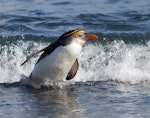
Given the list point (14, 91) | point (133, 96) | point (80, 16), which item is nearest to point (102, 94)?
point (133, 96)

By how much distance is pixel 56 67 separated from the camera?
34.3 feet

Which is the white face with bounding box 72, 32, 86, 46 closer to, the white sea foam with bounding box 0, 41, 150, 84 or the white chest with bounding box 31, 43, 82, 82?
the white chest with bounding box 31, 43, 82, 82

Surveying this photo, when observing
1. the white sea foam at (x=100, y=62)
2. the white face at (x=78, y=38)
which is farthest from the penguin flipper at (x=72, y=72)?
the white face at (x=78, y=38)

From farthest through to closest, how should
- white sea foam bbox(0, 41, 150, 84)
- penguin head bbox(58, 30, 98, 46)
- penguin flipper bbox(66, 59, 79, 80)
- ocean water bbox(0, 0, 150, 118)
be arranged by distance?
white sea foam bbox(0, 41, 150, 84) → penguin flipper bbox(66, 59, 79, 80) → penguin head bbox(58, 30, 98, 46) → ocean water bbox(0, 0, 150, 118)

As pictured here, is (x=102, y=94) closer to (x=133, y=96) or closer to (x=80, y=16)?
(x=133, y=96)

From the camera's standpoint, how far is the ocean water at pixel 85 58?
907 centimetres

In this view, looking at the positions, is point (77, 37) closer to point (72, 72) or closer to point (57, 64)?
point (57, 64)

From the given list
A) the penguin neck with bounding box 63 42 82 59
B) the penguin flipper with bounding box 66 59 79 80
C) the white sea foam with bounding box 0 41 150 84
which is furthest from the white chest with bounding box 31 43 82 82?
the white sea foam with bounding box 0 41 150 84

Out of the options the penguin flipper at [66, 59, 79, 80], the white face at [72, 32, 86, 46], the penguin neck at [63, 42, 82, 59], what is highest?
the white face at [72, 32, 86, 46]

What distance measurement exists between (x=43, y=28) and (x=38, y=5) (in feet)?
10.4

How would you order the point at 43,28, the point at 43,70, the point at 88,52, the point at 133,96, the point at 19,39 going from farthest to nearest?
1. the point at 43,28
2. the point at 19,39
3. the point at 88,52
4. the point at 43,70
5. the point at 133,96

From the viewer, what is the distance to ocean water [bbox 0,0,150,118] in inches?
357

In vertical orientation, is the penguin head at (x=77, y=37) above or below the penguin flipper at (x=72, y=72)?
above

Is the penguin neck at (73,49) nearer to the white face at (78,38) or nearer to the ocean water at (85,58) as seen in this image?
the white face at (78,38)
